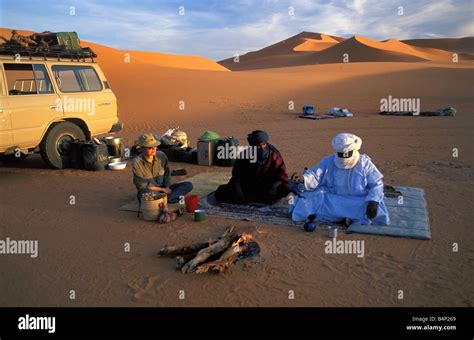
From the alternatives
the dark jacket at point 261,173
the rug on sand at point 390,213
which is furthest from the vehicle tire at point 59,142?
the dark jacket at point 261,173

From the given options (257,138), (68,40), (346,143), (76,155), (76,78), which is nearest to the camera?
(346,143)

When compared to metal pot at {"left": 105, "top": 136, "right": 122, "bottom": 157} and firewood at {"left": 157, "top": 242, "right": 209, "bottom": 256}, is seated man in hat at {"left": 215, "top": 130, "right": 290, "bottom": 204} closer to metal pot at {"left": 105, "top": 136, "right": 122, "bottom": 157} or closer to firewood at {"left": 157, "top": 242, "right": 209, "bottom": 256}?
firewood at {"left": 157, "top": 242, "right": 209, "bottom": 256}

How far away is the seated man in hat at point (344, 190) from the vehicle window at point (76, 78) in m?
5.86

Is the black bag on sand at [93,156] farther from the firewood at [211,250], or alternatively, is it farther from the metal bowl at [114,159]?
the firewood at [211,250]

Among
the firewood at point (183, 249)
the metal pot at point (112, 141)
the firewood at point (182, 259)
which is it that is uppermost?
the metal pot at point (112, 141)

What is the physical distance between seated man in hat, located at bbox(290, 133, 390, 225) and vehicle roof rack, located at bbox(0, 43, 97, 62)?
6265 mm

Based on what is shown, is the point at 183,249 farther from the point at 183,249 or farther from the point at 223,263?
the point at 223,263

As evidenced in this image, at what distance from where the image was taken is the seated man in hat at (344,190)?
5406mm

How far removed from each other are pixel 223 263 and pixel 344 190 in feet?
7.58

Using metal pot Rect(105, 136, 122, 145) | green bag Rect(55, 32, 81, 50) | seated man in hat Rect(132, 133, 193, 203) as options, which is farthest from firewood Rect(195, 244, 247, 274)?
green bag Rect(55, 32, 81, 50)

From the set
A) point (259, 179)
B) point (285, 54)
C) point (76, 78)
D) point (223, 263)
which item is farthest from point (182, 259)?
point (285, 54)

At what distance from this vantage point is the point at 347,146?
17.5ft

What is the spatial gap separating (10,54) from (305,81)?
2414 centimetres
